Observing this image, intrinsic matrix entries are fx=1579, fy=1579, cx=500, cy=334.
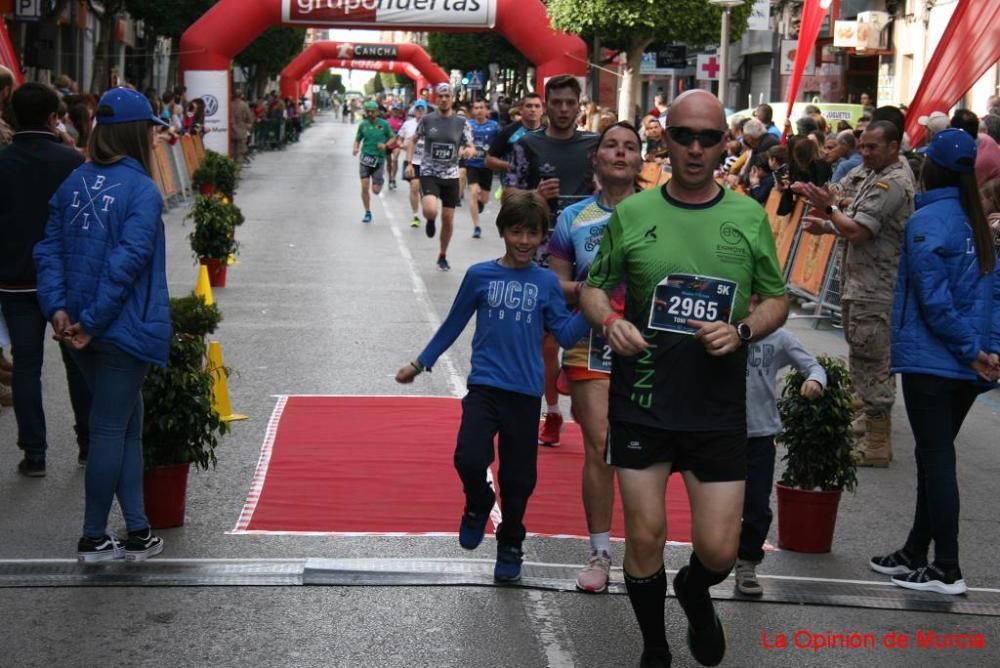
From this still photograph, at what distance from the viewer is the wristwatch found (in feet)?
15.4

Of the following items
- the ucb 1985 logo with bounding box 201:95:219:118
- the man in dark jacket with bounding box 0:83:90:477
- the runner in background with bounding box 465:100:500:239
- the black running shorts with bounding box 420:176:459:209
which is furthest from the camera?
the ucb 1985 logo with bounding box 201:95:219:118

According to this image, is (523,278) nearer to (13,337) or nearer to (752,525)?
(752,525)

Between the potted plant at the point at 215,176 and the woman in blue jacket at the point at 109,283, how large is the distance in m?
14.4

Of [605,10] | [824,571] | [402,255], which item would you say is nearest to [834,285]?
[402,255]

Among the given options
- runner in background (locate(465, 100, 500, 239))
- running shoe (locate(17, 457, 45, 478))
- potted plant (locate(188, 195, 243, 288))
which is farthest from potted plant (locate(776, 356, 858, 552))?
runner in background (locate(465, 100, 500, 239))

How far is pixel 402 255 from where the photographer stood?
19.2 m

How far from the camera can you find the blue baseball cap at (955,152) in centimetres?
626

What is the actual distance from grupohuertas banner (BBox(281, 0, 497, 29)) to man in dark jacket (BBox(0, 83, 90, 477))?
86.1ft

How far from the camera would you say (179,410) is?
22.2 ft

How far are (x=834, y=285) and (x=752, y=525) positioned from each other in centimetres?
911

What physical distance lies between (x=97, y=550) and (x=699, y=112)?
3069 mm

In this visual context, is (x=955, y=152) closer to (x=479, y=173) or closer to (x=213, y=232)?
(x=213, y=232)

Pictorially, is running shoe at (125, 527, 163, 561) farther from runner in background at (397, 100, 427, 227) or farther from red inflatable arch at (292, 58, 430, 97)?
red inflatable arch at (292, 58, 430, 97)

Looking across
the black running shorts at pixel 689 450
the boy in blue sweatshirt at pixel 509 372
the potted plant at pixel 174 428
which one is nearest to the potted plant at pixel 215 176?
the potted plant at pixel 174 428
